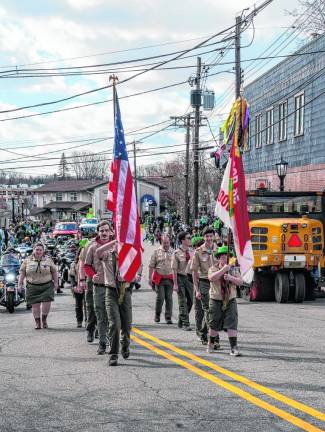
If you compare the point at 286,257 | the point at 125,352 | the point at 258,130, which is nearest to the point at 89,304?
the point at 125,352

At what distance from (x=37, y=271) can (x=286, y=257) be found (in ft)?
24.3

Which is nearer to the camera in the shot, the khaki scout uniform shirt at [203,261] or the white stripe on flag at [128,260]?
the white stripe on flag at [128,260]

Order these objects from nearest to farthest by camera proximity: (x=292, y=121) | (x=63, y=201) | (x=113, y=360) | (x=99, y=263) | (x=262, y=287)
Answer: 1. (x=113, y=360)
2. (x=99, y=263)
3. (x=262, y=287)
4. (x=292, y=121)
5. (x=63, y=201)

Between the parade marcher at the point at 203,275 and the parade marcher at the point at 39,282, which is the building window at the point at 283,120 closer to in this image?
the parade marcher at the point at 39,282

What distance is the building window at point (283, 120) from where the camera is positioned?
34.0m

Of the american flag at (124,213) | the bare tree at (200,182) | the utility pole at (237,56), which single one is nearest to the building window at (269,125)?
the utility pole at (237,56)

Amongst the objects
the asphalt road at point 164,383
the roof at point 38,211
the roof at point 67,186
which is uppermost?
the roof at point 67,186

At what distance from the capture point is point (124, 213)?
10.0 meters

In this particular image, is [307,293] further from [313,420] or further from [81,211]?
[81,211]

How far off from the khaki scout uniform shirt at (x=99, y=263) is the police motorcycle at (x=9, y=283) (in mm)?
6831

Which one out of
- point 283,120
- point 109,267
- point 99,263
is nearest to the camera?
point 109,267

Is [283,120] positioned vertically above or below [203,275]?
above

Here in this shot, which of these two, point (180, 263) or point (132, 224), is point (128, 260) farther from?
point (180, 263)

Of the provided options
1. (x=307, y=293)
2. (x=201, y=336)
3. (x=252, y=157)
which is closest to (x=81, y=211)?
(x=252, y=157)
